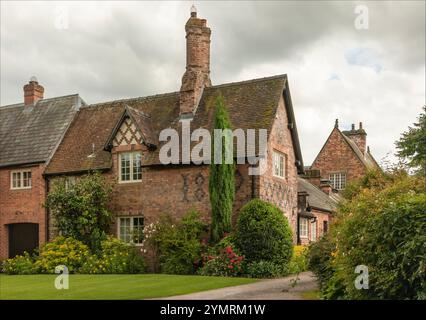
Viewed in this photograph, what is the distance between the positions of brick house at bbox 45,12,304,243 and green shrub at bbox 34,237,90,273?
1.93 m

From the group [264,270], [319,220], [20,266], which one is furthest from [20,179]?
[319,220]

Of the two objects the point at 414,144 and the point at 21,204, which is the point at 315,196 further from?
the point at 21,204

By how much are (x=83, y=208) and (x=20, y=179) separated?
573cm

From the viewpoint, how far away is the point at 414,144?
3372 centimetres

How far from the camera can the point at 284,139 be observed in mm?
25094

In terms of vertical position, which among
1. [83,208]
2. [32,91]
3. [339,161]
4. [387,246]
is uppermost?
[32,91]

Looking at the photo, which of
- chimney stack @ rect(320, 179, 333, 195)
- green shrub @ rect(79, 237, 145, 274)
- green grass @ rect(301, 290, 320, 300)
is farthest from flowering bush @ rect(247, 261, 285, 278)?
chimney stack @ rect(320, 179, 333, 195)

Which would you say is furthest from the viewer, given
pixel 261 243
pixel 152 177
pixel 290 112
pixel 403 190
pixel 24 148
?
pixel 24 148

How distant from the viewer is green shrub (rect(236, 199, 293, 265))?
66.8 feet

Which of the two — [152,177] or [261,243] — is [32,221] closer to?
[152,177]

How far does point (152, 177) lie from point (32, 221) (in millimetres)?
7209

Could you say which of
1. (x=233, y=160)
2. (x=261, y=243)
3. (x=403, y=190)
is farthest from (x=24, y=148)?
(x=403, y=190)

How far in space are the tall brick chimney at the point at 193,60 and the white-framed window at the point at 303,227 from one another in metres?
8.83

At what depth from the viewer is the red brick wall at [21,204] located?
87.3ft
